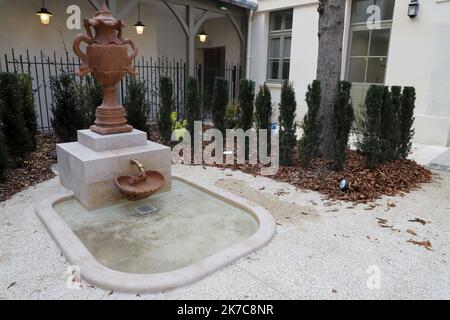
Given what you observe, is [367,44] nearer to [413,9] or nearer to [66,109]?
[413,9]

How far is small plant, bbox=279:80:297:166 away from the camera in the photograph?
4.64 metres

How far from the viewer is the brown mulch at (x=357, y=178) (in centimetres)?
393

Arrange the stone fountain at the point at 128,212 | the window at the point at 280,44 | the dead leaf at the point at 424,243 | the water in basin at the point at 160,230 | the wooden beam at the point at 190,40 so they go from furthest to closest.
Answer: the window at the point at 280,44 → the wooden beam at the point at 190,40 → the dead leaf at the point at 424,243 → the water in basin at the point at 160,230 → the stone fountain at the point at 128,212

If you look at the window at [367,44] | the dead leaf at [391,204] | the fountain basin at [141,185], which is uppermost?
the window at [367,44]

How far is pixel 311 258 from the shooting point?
251 cm

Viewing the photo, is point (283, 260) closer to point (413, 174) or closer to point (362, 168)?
point (362, 168)

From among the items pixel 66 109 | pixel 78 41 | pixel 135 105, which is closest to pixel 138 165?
pixel 78 41

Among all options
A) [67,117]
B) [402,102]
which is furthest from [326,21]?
[67,117]

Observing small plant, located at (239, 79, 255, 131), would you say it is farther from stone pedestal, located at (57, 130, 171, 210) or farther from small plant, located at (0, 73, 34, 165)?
small plant, located at (0, 73, 34, 165)

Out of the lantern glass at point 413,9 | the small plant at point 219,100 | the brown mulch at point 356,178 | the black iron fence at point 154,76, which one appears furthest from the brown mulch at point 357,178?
the black iron fence at point 154,76

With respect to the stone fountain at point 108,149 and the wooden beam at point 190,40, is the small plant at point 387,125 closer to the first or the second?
the stone fountain at point 108,149

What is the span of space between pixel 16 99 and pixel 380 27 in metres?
7.61

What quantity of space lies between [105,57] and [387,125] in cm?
377
